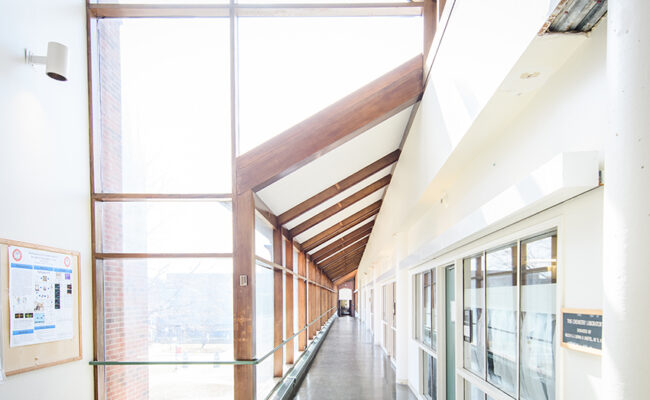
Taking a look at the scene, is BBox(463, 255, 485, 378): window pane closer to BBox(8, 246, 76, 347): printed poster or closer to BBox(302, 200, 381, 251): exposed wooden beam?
BBox(8, 246, 76, 347): printed poster

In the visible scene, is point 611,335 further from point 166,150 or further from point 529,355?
point 166,150

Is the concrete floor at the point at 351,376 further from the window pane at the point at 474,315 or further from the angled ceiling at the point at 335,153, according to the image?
the window pane at the point at 474,315

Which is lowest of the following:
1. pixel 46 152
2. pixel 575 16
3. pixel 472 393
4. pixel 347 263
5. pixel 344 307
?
pixel 344 307

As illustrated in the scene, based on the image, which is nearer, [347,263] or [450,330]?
[450,330]

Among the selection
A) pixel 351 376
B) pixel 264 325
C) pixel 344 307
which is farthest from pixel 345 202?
pixel 344 307

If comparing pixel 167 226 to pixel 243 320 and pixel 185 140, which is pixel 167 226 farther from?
pixel 243 320

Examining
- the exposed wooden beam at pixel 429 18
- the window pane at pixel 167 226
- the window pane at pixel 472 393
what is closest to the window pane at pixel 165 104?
the window pane at pixel 167 226

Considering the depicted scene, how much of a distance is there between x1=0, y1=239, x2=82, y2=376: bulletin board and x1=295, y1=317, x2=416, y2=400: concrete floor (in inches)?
166

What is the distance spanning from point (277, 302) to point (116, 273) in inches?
111

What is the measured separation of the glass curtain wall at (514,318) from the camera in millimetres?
2383

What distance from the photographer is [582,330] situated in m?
1.85

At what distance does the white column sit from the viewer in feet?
25.3

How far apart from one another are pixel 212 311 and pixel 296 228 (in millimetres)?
3548

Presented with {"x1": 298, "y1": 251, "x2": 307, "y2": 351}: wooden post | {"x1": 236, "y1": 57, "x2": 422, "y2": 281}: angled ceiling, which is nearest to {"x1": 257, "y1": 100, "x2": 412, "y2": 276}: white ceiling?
{"x1": 236, "y1": 57, "x2": 422, "y2": 281}: angled ceiling
